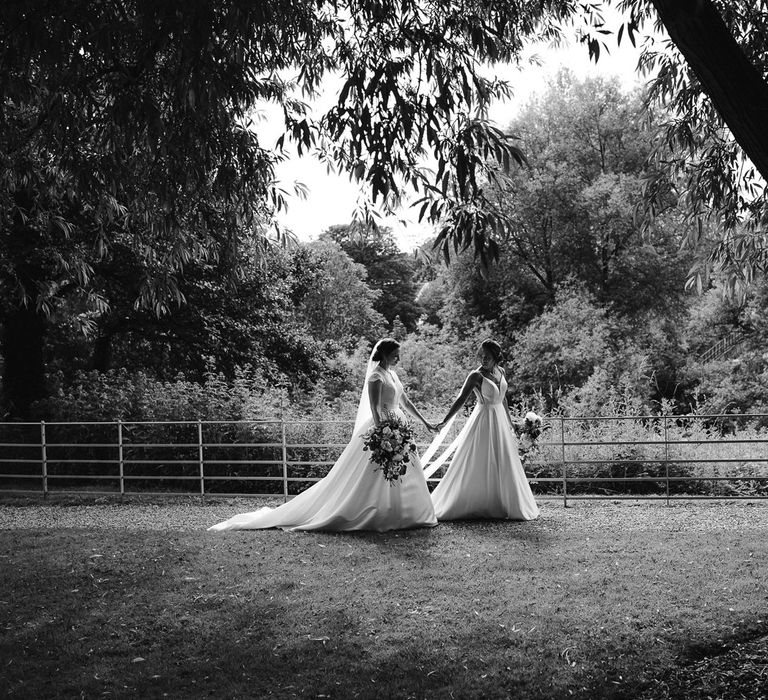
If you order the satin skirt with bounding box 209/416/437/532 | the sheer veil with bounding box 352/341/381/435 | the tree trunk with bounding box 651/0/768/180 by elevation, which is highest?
the tree trunk with bounding box 651/0/768/180

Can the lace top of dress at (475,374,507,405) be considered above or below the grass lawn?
above

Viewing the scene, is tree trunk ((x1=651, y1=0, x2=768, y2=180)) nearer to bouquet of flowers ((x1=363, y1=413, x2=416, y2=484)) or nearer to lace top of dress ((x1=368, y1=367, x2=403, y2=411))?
bouquet of flowers ((x1=363, y1=413, x2=416, y2=484))

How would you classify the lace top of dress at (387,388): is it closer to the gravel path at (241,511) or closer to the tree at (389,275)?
the gravel path at (241,511)

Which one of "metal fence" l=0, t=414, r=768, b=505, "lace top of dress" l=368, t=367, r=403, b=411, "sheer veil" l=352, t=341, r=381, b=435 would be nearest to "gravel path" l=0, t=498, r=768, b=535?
"metal fence" l=0, t=414, r=768, b=505

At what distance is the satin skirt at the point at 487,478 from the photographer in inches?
410

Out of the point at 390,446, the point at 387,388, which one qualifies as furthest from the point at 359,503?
the point at 387,388

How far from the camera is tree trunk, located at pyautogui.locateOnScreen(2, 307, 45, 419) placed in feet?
62.2

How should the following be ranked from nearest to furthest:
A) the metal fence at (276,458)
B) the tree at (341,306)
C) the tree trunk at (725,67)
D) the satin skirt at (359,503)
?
1. the tree trunk at (725,67)
2. the satin skirt at (359,503)
3. the metal fence at (276,458)
4. the tree at (341,306)

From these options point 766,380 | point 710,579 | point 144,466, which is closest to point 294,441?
point 144,466

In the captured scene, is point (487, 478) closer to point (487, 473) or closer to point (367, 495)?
point (487, 473)

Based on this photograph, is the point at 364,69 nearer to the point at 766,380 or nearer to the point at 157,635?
the point at 157,635

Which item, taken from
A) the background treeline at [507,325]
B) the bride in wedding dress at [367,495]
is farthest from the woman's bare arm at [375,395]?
the background treeline at [507,325]

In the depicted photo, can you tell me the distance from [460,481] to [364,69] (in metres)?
6.15

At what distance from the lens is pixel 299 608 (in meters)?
6.72
